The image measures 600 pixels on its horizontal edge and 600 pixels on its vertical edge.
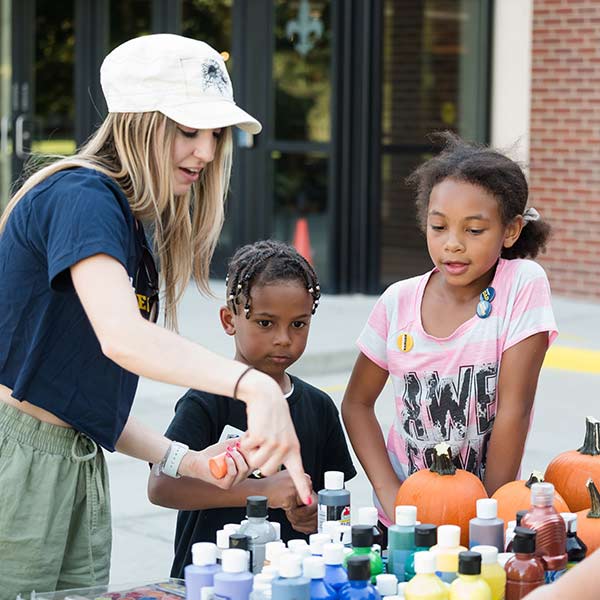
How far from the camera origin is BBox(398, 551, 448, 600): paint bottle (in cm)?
238

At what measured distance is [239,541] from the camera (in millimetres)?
2633

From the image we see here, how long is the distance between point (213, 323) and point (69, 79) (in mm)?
4977

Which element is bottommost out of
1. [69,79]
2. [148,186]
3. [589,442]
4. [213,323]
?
[213,323]

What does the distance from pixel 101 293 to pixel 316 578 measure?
68 centimetres

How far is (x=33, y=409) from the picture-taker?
2943mm

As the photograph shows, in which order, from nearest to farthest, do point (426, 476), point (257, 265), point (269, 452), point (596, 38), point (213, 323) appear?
point (269, 452) < point (426, 476) < point (257, 265) < point (213, 323) < point (596, 38)

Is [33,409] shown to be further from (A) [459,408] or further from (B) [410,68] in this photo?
(B) [410,68]

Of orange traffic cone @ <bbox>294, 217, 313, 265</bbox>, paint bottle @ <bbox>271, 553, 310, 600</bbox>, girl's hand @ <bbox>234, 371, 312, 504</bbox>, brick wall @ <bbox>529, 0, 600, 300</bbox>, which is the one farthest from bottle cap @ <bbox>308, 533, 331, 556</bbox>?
orange traffic cone @ <bbox>294, 217, 313, 265</bbox>

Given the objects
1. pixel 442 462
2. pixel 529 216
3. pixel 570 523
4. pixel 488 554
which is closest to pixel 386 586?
pixel 488 554

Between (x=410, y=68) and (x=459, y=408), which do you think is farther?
(x=410, y=68)

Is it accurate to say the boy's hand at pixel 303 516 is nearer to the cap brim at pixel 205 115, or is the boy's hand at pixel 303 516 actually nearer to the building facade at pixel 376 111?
the cap brim at pixel 205 115

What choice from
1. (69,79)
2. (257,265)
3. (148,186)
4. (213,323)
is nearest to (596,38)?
(213,323)

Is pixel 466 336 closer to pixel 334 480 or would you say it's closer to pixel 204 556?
pixel 334 480

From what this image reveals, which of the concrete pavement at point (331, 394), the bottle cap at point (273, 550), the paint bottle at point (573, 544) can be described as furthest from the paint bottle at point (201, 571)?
the concrete pavement at point (331, 394)
